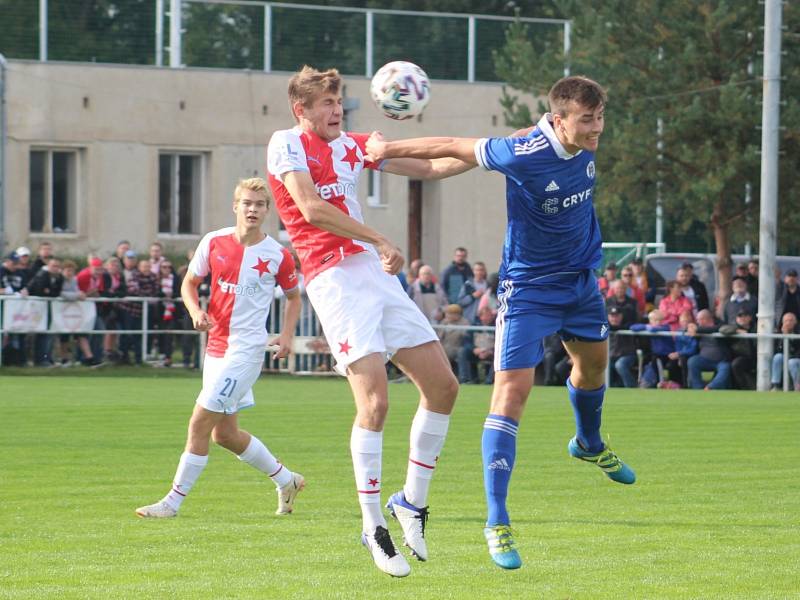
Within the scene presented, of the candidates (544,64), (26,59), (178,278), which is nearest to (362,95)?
(544,64)

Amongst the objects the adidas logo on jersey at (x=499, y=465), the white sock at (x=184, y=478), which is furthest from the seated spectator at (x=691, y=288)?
the adidas logo on jersey at (x=499, y=465)

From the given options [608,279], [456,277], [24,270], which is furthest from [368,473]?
[456,277]

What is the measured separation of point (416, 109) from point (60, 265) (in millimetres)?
15814

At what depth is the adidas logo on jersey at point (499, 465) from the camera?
304 inches

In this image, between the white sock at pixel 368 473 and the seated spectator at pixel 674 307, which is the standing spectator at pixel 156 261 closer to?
the seated spectator at pixel 674 307

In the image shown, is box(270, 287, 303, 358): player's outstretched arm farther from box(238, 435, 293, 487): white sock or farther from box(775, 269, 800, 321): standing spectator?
box(775, 269, 800, 321): standing spectator

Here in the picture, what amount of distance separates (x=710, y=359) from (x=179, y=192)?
1604 centimetres

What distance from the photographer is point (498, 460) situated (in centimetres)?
777

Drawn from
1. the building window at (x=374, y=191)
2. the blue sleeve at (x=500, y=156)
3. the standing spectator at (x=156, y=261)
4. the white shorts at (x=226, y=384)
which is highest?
the building window at (x=374, y=191)

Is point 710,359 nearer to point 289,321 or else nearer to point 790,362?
point 790,362

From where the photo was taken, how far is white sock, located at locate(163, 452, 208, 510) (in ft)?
30.9

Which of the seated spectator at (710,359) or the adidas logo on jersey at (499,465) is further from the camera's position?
the seated spectator at (710,359)

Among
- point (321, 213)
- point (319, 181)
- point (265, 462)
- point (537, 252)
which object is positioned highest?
point (319, 181)

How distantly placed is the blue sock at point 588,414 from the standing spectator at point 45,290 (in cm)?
1509
